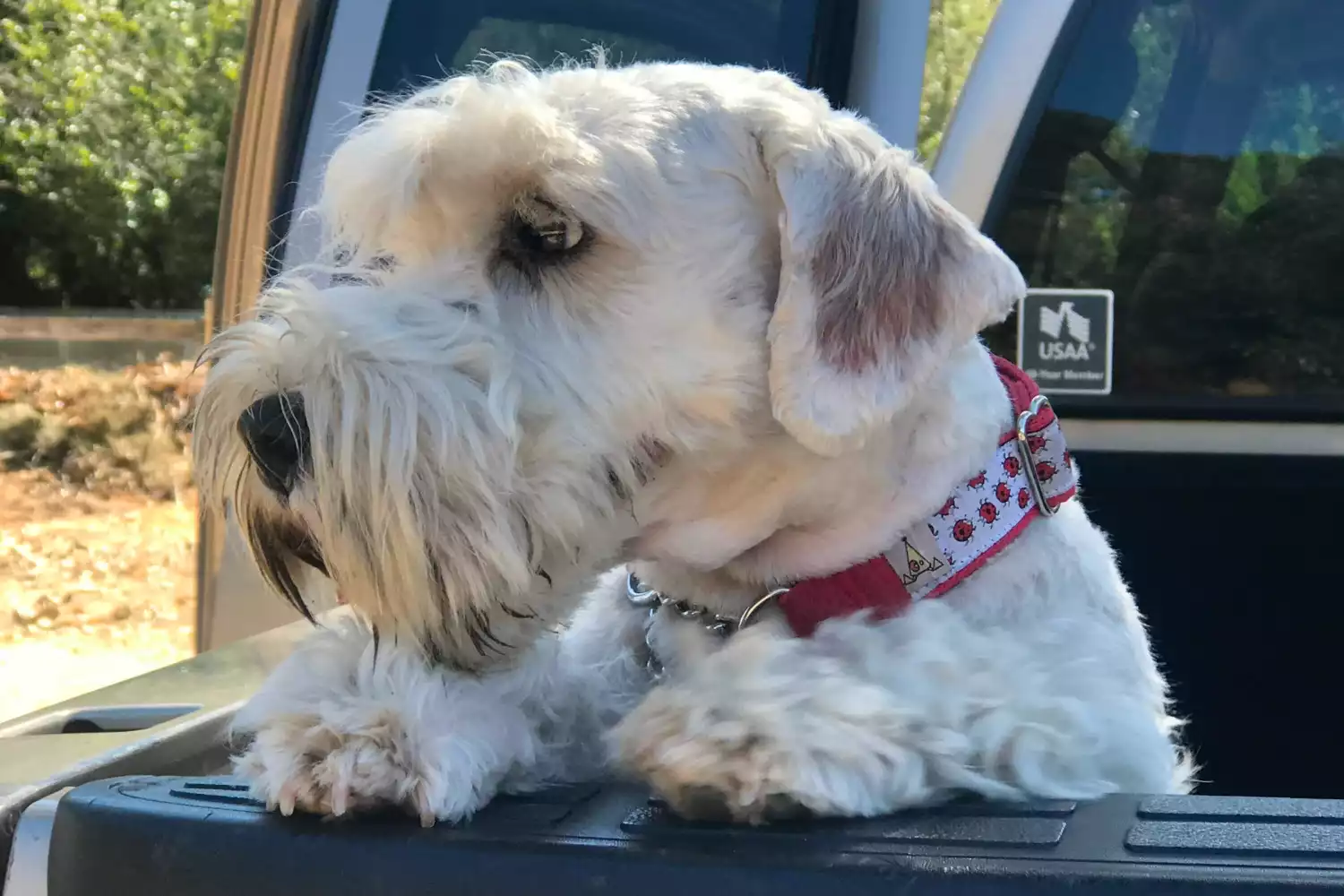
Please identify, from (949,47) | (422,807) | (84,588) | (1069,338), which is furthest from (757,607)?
(84,588)

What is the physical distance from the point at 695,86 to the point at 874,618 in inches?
31.3

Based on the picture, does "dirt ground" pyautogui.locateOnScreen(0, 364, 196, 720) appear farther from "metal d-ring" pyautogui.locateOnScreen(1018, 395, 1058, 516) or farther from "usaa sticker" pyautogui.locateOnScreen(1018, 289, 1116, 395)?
"metal d-ring" pyautogui.locateOnScreen(1018, 395, 1058, 516)

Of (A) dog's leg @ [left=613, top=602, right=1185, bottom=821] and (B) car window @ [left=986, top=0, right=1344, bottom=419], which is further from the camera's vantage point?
(B) car window @ [left=986, top=0, right=1344, bottom=419]

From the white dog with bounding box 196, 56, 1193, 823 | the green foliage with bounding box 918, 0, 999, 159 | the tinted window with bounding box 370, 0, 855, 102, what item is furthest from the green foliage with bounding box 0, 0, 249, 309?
the white dog with bounding box 196, 56, 1193, 823

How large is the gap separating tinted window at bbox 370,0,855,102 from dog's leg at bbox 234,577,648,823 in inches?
59.9

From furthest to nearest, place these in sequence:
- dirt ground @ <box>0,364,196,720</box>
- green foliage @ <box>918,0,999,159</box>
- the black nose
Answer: dirt ground @ <box>0,364,196,720</box>, green foliage @ <box>918,0,999,159</box>, the black nose

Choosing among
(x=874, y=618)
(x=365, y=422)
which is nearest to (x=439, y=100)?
(x=365, y=422)

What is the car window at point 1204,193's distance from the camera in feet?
9.81

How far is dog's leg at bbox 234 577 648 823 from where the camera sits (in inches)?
52.5

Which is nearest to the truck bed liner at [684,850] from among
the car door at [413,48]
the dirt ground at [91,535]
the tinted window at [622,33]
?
the car door at [413,48]

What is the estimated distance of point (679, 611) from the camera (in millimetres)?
2018

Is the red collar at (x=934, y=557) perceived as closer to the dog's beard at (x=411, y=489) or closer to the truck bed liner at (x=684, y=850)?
the dog's beard at (x=411, y=489)

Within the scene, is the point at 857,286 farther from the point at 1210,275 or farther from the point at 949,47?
the point at 949,47

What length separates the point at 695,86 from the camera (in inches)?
75.7
